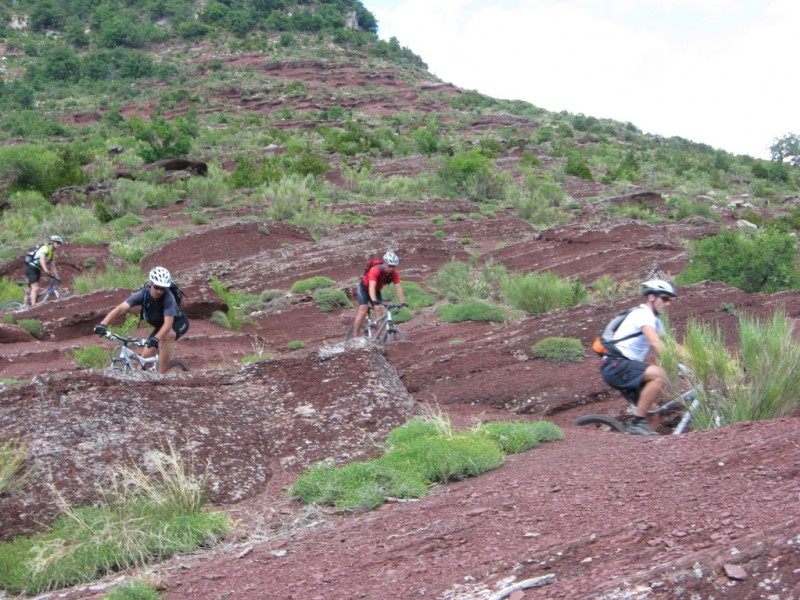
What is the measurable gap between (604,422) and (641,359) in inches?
25.1

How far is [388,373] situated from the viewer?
328 inches

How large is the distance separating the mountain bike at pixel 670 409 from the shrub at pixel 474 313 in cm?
702

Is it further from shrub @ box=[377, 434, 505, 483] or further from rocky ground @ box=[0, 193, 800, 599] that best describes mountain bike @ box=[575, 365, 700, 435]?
shrub @ box=[377, 434, 505, 483]

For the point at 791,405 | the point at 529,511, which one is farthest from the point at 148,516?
the point at 791,405

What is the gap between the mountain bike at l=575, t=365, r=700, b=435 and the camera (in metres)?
6.65

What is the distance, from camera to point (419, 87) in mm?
76375

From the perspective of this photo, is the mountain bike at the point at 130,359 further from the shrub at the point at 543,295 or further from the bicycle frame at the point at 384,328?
the shrub at the point at 543,295

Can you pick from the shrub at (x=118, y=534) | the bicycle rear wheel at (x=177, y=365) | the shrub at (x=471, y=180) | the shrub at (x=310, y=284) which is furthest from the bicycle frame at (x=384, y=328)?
the shrub at (x=471, y=180)

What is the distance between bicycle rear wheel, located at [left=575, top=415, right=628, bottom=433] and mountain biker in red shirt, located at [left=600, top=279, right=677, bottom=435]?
10 centimetres

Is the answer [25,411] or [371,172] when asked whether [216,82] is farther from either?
[25,411]

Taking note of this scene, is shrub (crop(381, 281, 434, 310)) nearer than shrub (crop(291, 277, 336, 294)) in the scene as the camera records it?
Yes

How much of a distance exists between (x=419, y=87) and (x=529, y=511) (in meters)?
74.8

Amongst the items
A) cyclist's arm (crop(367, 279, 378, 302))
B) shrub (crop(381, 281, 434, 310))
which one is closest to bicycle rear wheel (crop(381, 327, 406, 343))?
cyclist's arm (crop(367, 279, 378, 302))

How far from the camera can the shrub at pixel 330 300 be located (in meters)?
17.4
